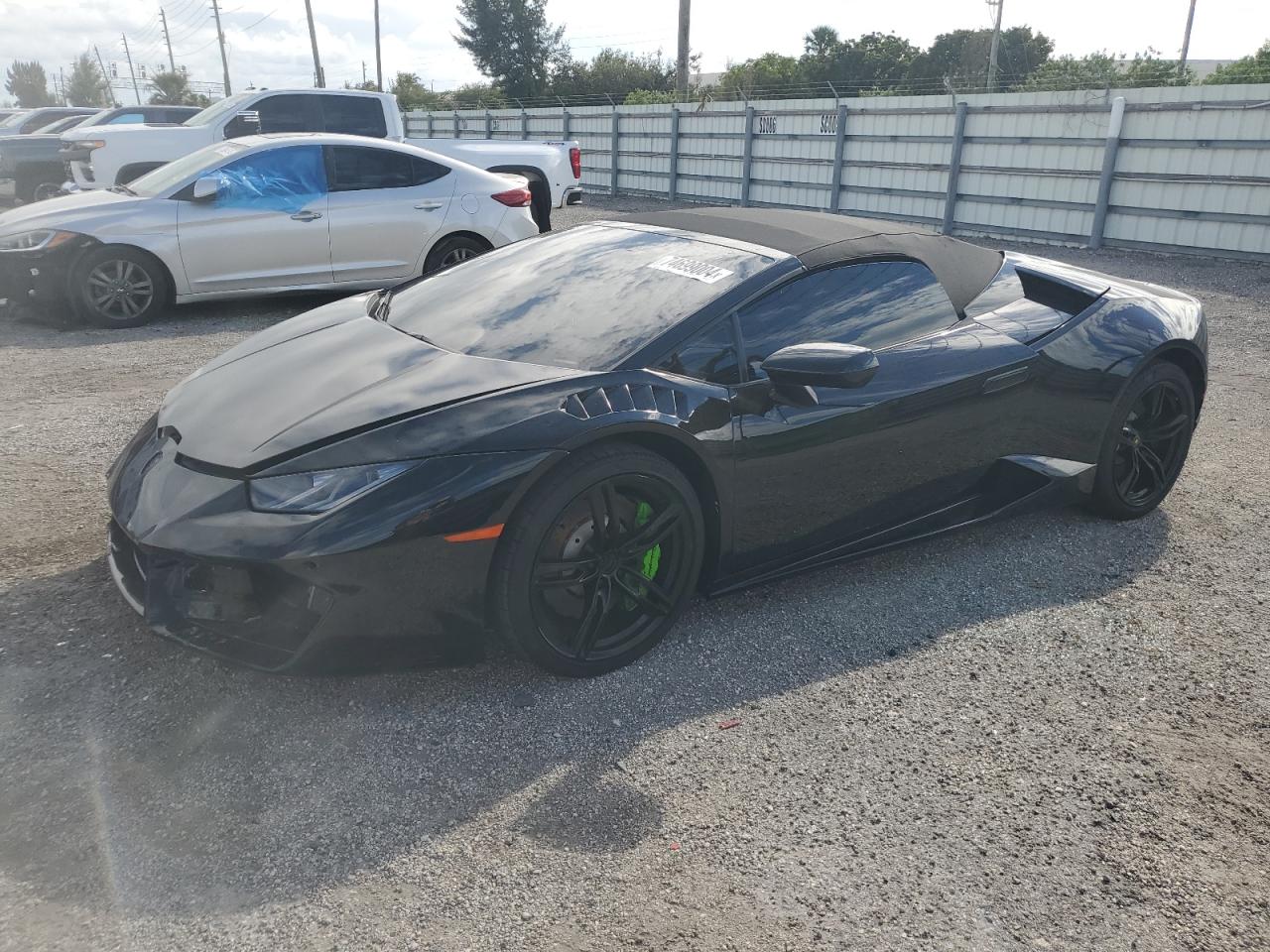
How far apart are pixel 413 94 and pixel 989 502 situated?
176ft

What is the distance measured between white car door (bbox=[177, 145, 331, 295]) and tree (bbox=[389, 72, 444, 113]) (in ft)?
134

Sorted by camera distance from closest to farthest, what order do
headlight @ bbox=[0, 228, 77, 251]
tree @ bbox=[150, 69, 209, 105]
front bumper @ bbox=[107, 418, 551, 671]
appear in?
front bumper @ bbox=[107, 418, 551, 671] → headlight @ bbox=[0, 228, 77, 251] → tree @ bbox=[150, 69, 209, 105]

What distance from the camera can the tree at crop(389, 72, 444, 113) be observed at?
162 ft

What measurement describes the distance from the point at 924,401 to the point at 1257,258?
10.5m

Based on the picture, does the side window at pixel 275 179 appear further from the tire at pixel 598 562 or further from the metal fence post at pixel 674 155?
the metal fence post at pixel 674 155

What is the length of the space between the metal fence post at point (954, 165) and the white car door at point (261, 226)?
985 centimetres

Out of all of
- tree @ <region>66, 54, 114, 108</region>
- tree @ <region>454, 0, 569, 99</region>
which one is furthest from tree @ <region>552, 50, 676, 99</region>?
tree @ <region>66, 54, 114, 108</region>

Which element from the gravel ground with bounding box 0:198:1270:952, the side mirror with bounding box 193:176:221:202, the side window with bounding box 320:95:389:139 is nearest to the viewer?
the gravel ground with bounding box 0:198:1270:952

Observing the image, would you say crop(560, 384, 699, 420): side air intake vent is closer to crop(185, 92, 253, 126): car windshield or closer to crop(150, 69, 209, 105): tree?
crop(185, 92, 253, 126): car windshield

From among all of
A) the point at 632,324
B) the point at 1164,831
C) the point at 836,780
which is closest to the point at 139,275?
the point at 632,324

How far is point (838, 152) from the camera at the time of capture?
56.1 ft

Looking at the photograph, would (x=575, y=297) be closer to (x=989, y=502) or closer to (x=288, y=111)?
(x=989, y=502)

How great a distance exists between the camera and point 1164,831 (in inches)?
97.0

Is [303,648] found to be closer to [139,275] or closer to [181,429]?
[181,429]
